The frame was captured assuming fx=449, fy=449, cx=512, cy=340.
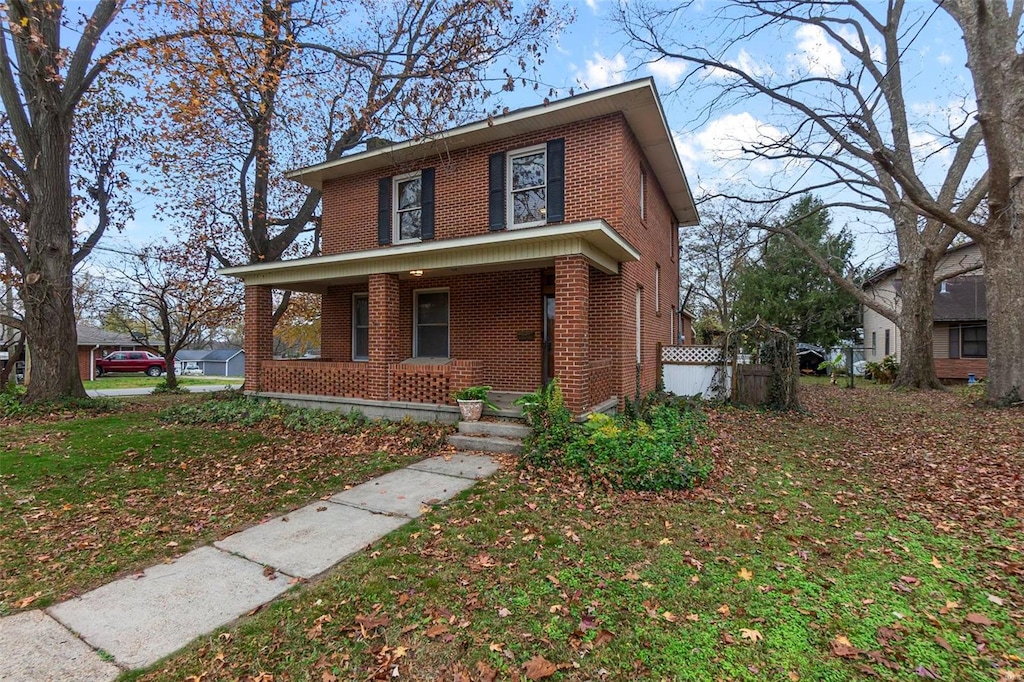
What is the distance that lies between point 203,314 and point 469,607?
764 inches

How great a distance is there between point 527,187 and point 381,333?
4219 millimetres

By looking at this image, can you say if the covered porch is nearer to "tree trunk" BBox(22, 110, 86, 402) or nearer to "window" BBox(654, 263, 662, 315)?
"window" BBox(654, 263, 662, 315)

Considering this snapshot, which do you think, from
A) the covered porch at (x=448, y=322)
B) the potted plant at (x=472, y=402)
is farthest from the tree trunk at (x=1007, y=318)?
the potted plant at (x=472, y=402)

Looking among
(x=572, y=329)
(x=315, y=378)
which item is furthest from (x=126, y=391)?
(x=572, y=329)

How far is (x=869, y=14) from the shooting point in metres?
12.5

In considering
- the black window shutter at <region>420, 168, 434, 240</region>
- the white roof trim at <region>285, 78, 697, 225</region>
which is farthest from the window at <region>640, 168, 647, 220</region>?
the black window shutter at <region>420, 168, 434, 240</region>

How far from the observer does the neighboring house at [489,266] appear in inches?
306

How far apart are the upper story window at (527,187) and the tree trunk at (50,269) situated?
10.4 meters

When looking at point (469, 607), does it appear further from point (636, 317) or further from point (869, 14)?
point (869, 14)

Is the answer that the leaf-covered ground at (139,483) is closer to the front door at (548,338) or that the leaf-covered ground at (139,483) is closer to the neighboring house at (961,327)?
the front door at (548,338)

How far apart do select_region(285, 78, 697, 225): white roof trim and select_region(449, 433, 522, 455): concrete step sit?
496 cm

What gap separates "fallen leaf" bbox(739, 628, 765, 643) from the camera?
2662 millimetres

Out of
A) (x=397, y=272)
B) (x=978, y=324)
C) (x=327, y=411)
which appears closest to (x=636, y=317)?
(x=397, y=272)

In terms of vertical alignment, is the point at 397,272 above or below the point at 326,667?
above
